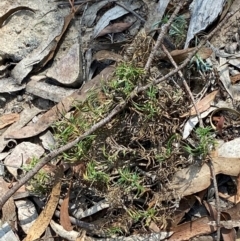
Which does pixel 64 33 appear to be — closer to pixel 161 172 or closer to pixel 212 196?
pixel 161 172

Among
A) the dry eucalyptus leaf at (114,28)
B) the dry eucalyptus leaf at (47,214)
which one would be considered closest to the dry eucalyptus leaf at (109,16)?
the dry eucalyptus leaf at (114,28)

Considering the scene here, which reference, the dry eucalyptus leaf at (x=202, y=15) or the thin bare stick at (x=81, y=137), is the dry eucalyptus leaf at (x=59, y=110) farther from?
the dry eucalyptus leaf at (x=202, y=15)

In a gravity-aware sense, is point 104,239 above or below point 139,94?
below

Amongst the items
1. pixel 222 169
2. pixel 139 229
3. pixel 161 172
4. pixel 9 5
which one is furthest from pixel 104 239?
pixel 9 5

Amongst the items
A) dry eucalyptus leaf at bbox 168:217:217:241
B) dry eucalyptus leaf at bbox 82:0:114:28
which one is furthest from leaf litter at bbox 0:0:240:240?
dry eucalyptus leaf at bbox 82:0:114:28

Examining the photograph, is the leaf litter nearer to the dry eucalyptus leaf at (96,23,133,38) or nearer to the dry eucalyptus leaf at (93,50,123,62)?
the dry eucalyptus leaf at (93,50,123,62)

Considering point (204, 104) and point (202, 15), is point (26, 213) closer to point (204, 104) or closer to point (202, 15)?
point (204, 104)
